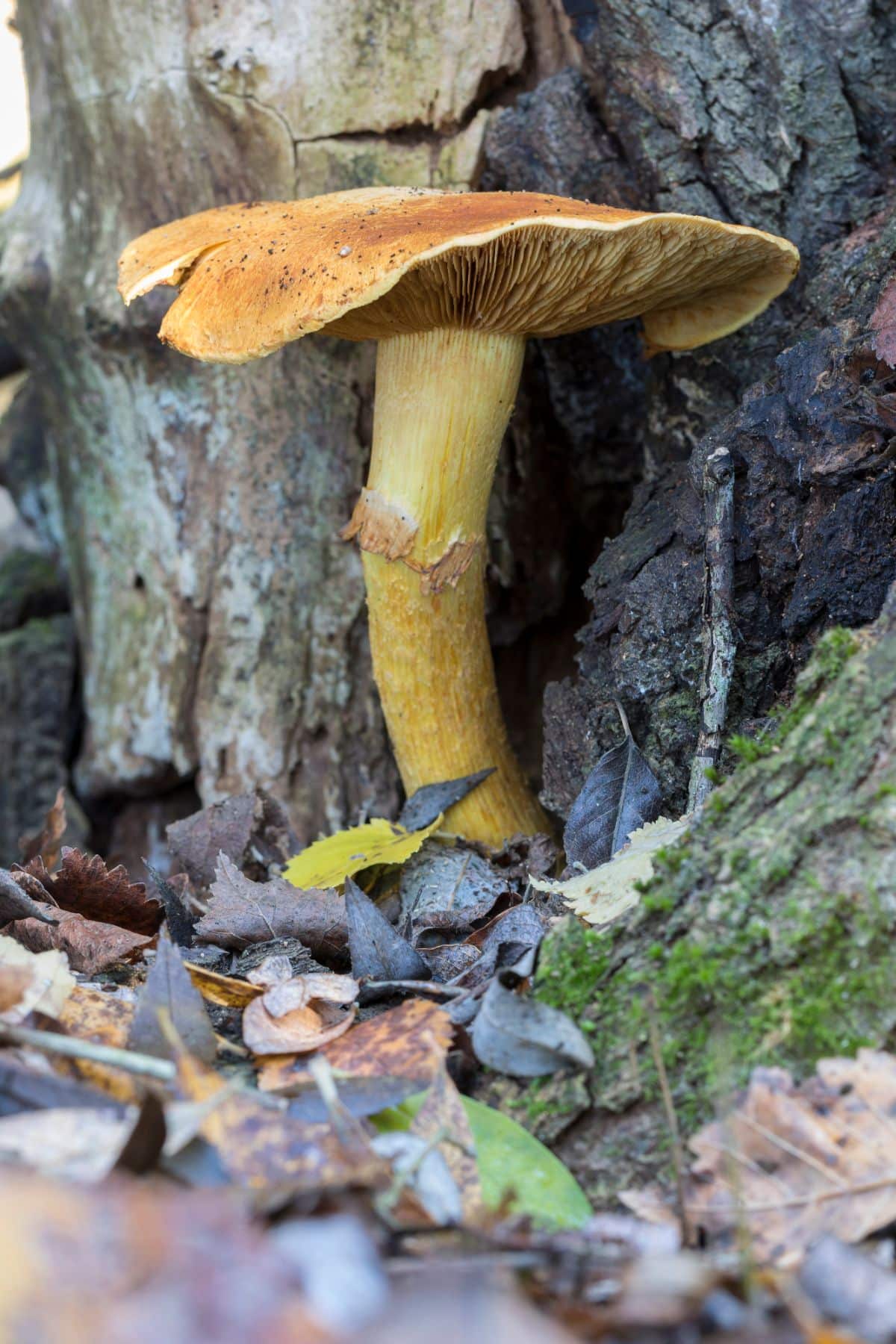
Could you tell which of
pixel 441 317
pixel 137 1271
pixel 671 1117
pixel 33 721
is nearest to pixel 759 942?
pixel 671 1117

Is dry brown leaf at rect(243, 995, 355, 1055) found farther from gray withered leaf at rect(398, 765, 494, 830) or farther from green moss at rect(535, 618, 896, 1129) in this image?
gray withered leaf at rect(398, 765, 494, 830)

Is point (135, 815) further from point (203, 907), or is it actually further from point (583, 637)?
point (583, 637)

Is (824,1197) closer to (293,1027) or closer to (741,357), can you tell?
(293,1027)

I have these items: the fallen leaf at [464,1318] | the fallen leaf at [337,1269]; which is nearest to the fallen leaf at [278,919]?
the fallen leaf at [337,1269]

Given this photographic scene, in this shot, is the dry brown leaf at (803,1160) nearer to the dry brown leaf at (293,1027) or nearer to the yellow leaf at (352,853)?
the dry brown leaf at (293,1027)

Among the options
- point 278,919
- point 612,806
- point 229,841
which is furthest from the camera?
point 229,841

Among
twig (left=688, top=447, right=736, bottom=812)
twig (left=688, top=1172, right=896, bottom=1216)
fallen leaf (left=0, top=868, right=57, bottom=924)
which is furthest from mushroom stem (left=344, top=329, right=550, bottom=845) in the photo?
twig (left=688, top=1172, right=896, bottom=1216)

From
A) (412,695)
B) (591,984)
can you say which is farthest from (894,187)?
(591,984)
